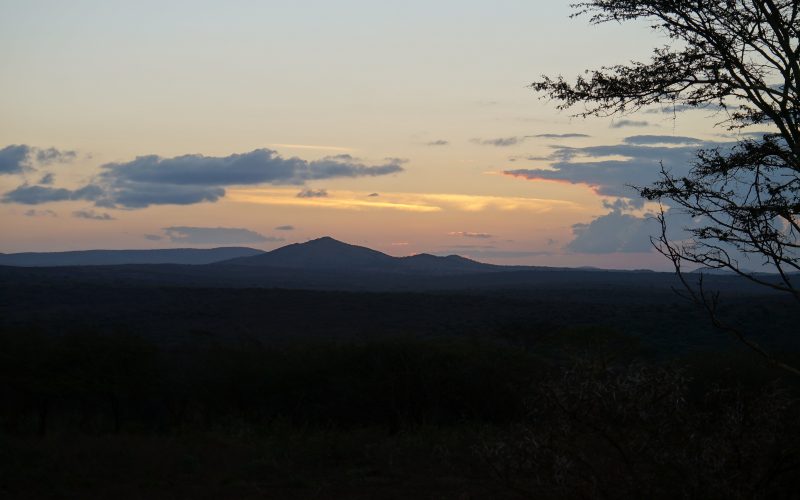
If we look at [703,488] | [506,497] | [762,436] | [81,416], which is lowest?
[81,416]

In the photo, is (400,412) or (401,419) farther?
(400,412)

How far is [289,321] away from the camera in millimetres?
56375

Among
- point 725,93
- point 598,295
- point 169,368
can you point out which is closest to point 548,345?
point 169,368

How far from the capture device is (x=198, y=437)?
55.8ft

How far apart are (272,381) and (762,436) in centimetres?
2090

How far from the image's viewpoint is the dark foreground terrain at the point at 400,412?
6.33m

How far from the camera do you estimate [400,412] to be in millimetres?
22750

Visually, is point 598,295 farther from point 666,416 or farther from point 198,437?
point 666,416

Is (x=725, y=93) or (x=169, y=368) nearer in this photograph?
(x=725, y=93)

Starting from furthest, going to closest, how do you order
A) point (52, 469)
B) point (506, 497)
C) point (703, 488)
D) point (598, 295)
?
point (598, 295), point (52, 469), point (506, 497), point (703, 488)

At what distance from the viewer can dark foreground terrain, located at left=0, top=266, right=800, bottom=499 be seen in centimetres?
633

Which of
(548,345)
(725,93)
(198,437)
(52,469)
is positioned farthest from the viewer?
(548,345)

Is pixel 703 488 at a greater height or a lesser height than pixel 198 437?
greater

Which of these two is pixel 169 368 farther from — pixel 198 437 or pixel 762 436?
pixel 762 436
